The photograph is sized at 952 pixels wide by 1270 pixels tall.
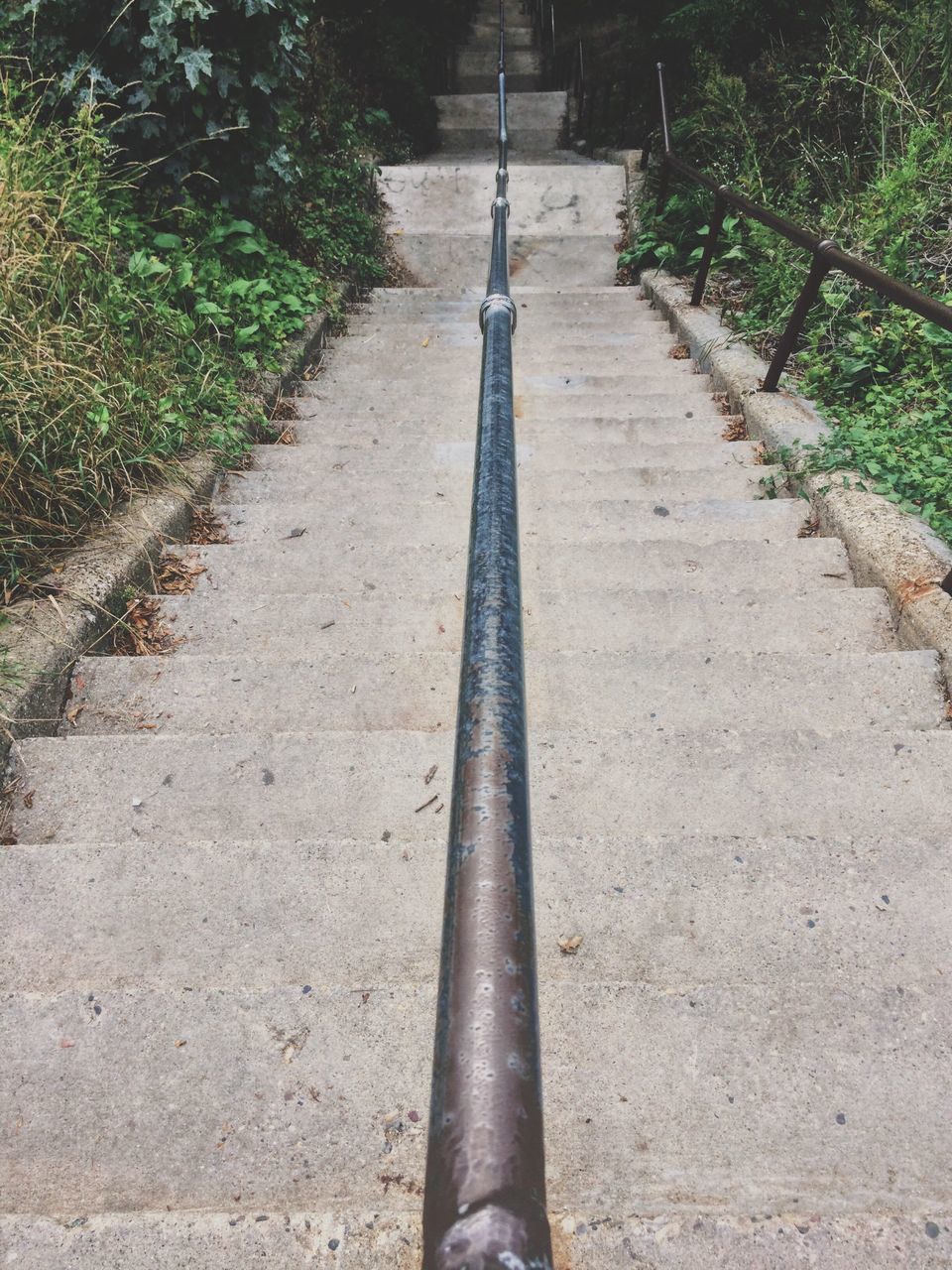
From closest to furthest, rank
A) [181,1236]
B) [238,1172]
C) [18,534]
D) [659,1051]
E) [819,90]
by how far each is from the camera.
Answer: [181,1236] < [238,1172] < [659,1051] < [18,534] < [819,90]

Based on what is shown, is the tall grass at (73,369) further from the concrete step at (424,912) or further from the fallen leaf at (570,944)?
the fallen leaf at (570,944)

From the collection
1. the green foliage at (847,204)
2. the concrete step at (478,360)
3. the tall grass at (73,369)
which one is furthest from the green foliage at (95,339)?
the green foliage at (847,204)

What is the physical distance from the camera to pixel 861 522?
267 centimetres

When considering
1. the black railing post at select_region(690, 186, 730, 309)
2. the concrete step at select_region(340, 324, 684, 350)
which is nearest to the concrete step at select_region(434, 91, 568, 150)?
the concrete step at select_region(340, 324, 684, 350)

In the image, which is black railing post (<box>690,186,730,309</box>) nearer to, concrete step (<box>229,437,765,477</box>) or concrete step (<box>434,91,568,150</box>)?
concrete step (<box>229,437,765,477</box>)

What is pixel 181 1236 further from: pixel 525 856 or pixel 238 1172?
pixel 525 856

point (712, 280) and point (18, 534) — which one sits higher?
point (712, 280)

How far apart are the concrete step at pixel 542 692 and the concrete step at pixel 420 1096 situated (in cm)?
85

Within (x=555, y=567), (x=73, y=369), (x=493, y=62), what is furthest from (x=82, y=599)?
(x=493, y=62)

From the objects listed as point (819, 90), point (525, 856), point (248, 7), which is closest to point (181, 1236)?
point (525, 856)

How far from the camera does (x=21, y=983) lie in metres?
1.41

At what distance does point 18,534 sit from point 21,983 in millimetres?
1543

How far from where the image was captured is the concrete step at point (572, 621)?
2381mm

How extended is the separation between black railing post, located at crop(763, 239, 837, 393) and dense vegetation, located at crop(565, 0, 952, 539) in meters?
0.21
